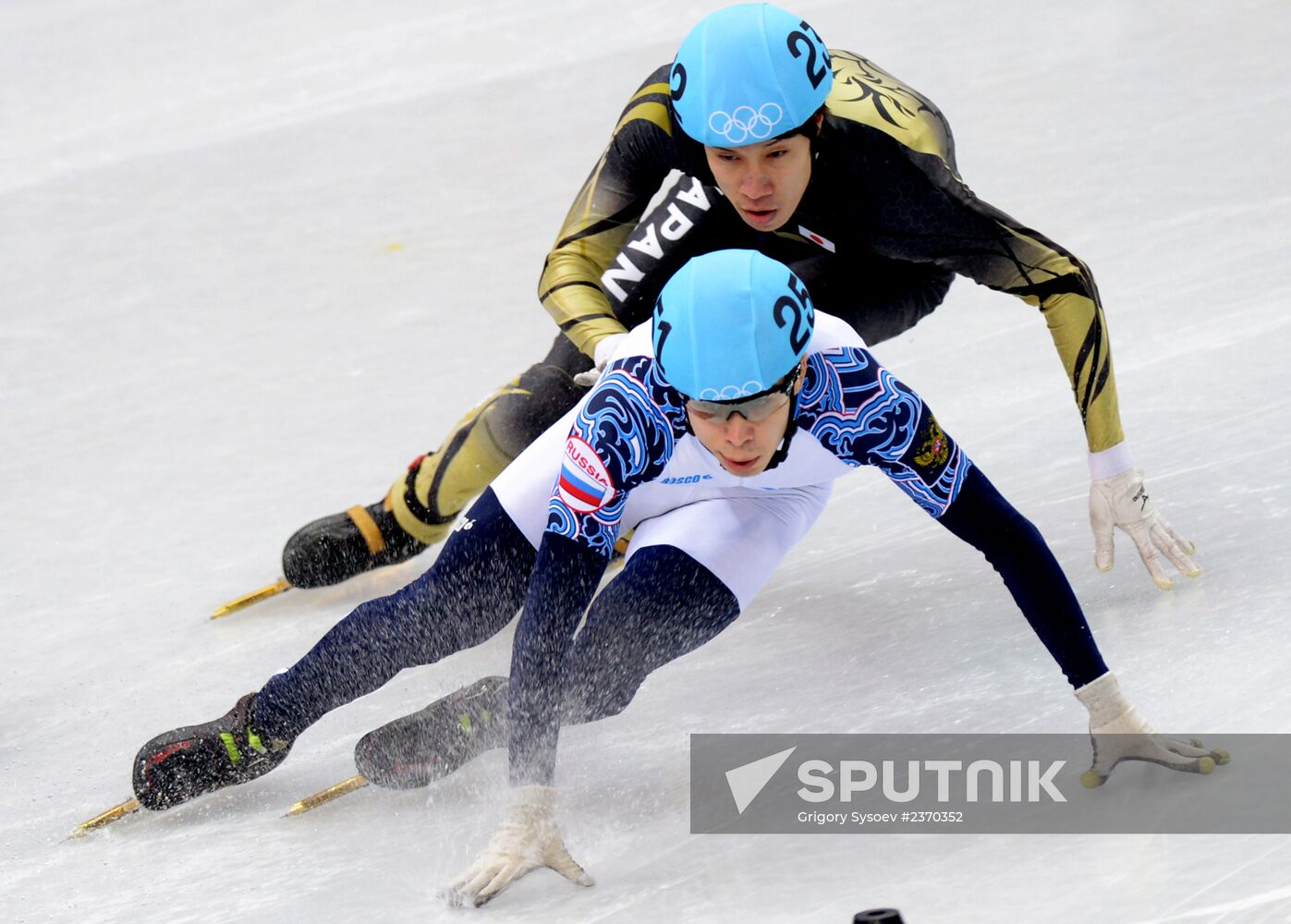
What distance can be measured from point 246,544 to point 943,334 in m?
2.24

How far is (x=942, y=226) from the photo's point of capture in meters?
3.39

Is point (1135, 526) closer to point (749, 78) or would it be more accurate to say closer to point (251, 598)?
point (749, 78)

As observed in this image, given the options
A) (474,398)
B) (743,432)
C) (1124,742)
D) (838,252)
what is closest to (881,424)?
(743,432)

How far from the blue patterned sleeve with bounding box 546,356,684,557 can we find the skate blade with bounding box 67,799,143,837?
1.05 metres

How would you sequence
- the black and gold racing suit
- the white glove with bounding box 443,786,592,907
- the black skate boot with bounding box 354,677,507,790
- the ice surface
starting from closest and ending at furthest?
the white glove with bounding box 443,786,592,907 → the ice surface → the black skate boot with bounding box 354,677,507,790 → the black and gold racing suit

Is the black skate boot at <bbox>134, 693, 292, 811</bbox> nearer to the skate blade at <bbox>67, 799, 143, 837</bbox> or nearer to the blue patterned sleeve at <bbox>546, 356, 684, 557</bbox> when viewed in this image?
the skate blade at <bbox>67, 799, 143, 837</bbox>

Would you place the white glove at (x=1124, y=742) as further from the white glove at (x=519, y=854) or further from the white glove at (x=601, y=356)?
the white glove at (x=601, y=356)

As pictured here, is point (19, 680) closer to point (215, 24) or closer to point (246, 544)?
point (246, 544)

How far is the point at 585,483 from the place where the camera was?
2875mm

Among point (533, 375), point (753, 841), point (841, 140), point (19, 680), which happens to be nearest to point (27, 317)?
point (19, 680)

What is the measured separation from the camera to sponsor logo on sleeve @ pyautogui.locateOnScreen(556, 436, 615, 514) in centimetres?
286

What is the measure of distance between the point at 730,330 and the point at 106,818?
5.09 feet

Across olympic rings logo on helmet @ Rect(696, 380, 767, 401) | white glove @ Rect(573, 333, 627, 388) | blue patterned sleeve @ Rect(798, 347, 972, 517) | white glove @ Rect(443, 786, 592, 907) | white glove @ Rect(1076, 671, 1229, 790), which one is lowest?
white glove @ Rect(1076, 671, 1229, 790)

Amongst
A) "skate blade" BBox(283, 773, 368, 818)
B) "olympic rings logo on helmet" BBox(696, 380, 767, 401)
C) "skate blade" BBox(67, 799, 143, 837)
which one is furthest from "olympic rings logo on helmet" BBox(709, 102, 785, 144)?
"skate blade" BBox(67, 799, 143, 837)
